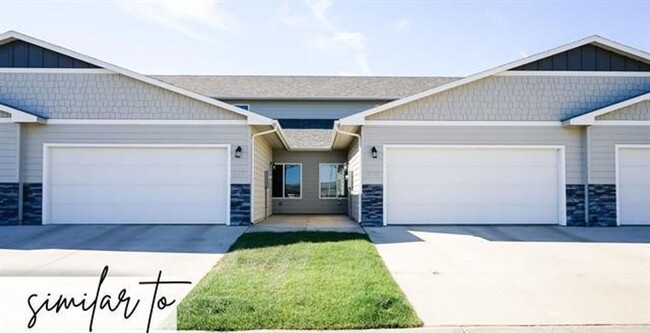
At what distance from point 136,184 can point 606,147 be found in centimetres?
1233

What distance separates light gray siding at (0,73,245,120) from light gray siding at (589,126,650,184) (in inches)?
371

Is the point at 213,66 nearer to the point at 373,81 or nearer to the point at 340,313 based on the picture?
the point at 373,81

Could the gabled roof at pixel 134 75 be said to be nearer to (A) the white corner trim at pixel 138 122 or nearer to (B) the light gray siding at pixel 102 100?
(B) the light gray siding at pixel 102 100

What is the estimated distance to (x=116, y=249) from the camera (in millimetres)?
8734

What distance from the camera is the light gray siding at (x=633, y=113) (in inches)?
489

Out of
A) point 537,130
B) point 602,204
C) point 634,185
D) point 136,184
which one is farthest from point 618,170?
point 136,184

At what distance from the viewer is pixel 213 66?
71.7ft

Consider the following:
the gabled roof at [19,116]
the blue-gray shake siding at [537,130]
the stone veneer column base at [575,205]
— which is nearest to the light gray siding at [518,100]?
the blue-gray shake siding at [537,130]

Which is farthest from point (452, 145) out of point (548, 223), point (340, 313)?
point (340, 313)

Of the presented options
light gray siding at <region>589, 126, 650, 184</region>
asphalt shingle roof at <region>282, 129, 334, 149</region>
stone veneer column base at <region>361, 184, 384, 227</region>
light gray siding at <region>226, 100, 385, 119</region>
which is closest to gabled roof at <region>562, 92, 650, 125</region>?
light gray siding at <region>589, 126, 650, 184</region>

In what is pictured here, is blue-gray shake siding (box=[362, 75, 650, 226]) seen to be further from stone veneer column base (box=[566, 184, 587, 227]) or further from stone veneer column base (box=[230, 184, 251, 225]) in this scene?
stone veneer column base (box=[230, 184, 251, 225])

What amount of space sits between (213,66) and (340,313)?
18.9 m

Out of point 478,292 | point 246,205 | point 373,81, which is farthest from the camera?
point 373,81

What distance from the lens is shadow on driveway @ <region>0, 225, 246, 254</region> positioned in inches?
351
